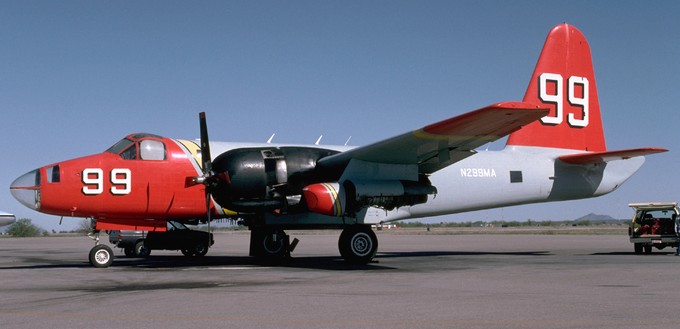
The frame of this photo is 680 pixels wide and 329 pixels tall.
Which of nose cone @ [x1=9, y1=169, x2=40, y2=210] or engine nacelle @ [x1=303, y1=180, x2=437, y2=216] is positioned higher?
nose cone @ [x1=9, y1=169, x2=40, y2=210]

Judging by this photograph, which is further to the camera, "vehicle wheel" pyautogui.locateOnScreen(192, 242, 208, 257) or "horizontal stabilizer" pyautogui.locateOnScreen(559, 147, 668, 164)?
"vehicle wheel" pyautogui.locateOnScreen(192, 242, 208, 257)

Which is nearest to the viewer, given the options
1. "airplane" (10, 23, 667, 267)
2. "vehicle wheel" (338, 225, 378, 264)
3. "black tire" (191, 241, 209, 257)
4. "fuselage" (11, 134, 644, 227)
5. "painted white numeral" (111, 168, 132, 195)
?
"airplane" (10, 23, 667, 267)

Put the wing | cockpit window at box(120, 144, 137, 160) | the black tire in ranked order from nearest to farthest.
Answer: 1. the wing
2. cockpit window at box(120, 144, 137, 160)
3. the black tire

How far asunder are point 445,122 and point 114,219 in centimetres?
991

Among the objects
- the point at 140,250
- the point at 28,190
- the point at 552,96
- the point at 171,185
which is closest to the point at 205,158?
the point at 171,185

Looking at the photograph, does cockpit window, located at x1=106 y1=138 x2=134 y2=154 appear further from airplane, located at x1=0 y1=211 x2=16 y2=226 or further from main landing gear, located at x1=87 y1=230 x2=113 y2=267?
airplane, located at x1=0 y1=211 x2=16 y2=226

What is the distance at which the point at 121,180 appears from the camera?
17.9 meters

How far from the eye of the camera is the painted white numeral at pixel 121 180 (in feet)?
58.5

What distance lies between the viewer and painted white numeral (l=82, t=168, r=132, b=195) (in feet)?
57.7

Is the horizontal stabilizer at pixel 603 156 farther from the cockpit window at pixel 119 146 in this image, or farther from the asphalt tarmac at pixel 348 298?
the cockpit window at pixel 119 146

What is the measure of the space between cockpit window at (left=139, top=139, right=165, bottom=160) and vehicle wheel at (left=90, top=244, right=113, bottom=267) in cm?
274

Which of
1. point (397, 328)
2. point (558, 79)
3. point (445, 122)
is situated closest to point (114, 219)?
point (445, 122)

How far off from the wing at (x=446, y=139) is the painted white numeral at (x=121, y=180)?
5.30 metres

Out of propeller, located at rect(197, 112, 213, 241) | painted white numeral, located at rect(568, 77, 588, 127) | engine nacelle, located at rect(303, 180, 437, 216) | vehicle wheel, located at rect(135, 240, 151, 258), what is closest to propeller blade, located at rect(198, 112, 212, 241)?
propeller, located at rect(197, 112, 213, 241)
